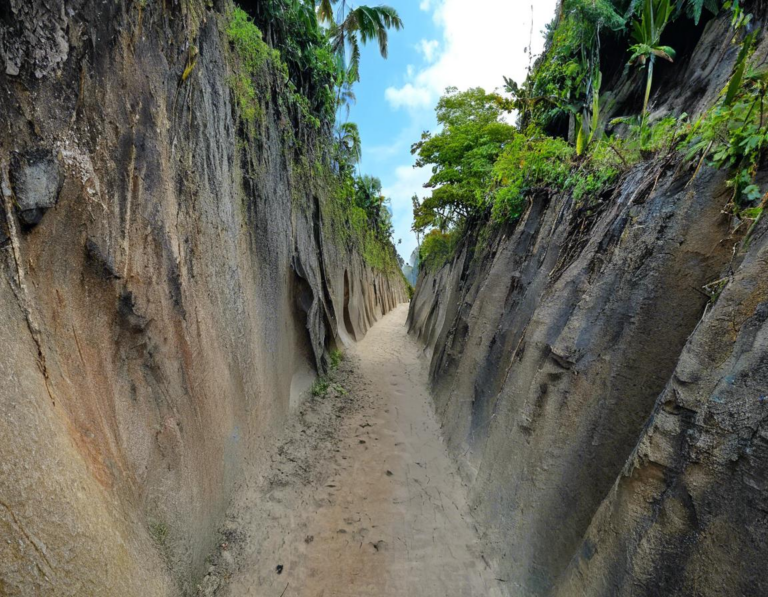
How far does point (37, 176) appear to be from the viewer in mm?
1785

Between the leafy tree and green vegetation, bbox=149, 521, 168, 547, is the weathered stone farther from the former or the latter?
the leafy tree

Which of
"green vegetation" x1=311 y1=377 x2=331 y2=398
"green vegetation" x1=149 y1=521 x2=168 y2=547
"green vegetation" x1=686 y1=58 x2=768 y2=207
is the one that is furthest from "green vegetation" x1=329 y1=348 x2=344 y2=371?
"green vegetation" x1=686 y1=58 x2=768 y2=207

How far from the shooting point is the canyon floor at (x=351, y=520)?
288 centimetres

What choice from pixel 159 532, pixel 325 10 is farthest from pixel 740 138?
pixel 325 10

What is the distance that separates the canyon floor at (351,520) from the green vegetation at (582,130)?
379cm

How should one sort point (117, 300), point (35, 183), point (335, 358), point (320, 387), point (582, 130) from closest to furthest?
point (35, 183) < point (117, 300) < point (582, 130) < point (320, 387) < point (335, 358)

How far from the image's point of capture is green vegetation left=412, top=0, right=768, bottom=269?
2.29 metres

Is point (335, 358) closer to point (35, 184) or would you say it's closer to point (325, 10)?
point (35, 184)

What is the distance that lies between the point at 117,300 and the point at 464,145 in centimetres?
994

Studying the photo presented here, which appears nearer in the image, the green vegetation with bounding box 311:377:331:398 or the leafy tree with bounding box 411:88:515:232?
the green vegetation with bounding box 311:377:331:398

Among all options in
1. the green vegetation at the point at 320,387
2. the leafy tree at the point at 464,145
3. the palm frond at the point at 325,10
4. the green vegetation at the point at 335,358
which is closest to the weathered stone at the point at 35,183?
the green vegetation at the point at 320,387

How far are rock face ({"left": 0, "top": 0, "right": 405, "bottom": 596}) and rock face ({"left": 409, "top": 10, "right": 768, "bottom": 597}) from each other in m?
2.91

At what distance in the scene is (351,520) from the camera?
3566 millimetres

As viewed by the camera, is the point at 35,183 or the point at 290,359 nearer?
the point at 35,183
